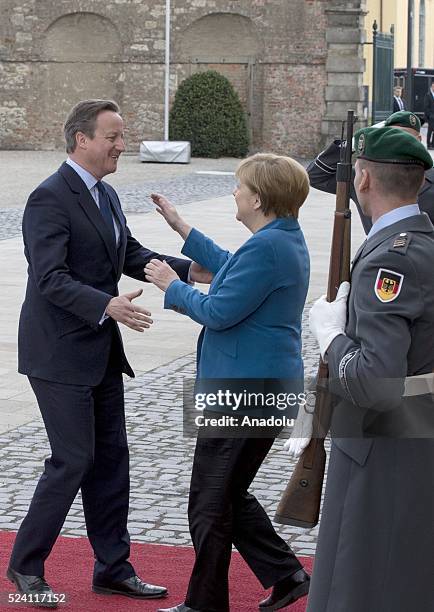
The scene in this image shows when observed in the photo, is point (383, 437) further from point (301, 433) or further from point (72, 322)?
point (72, 322)

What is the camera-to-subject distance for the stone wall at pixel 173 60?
3356cm

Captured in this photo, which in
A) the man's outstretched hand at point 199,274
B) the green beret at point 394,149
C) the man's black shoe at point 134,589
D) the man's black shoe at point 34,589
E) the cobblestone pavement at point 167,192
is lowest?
the cobblestone pavement at point 167,192

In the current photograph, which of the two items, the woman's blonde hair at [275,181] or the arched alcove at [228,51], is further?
the arched alcove at [228,51]

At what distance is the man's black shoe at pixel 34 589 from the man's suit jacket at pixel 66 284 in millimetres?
726

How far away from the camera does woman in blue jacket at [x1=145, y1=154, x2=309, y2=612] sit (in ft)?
14.0

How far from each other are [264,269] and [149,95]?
3108cm

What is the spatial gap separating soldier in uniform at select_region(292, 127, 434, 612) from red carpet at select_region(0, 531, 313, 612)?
1.33 metres

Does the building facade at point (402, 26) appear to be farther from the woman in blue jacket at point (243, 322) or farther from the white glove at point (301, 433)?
the white glove at point (301, 433)

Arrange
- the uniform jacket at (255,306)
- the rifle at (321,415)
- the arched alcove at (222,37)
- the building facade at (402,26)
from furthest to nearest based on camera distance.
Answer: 1. the building facade at (402,26)
2. the arched alcove at (222,37)
3. the uniform jacket at (255,306)
4. the rifle at (321,415)

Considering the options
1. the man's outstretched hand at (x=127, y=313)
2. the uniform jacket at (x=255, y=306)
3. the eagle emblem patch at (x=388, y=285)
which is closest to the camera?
the eagle emblem patch at (x=388, y=285)

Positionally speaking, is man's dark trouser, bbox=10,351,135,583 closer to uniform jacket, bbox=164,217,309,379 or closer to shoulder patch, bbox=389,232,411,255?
uniform jacket, bbox=164,217,309,379

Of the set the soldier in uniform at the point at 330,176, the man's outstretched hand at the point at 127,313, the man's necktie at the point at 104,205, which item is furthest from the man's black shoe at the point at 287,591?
the soldier in uniform at the point at 330,176

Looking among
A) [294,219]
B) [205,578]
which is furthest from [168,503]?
[294,219]

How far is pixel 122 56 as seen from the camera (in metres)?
34.7
